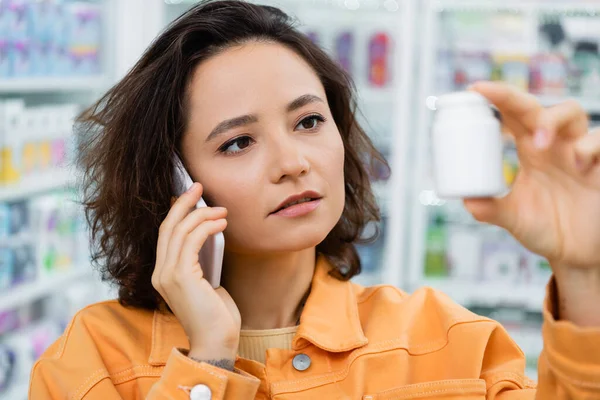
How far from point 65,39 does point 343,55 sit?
1300 mm

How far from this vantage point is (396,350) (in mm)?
1466

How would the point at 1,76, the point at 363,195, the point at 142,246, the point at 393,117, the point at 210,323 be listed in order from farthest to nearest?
the point at 393,117 → the point at 1,76 → the point at 363,195 → the point at 142,246 → the point at 210,323

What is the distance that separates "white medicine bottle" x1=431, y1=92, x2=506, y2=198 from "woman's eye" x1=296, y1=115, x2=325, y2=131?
0.55m

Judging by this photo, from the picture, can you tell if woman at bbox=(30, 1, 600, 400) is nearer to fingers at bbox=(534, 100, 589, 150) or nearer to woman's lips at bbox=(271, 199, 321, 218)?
woman's lips at bbox=(271, 199, 321, 218)

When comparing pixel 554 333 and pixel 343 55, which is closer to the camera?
pixel 554 333

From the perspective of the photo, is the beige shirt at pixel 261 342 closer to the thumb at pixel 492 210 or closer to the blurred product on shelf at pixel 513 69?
the thumb at pixel 492 210

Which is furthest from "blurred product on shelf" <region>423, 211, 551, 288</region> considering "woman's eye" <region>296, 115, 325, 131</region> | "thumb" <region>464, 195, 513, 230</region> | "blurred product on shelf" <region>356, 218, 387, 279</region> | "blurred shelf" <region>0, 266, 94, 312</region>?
"thumb" <region>464, 195, 513, 230</region>

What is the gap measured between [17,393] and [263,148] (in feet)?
7.34

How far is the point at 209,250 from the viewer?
4.69 ft

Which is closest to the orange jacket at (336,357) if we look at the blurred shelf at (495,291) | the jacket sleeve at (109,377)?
the jacket sleeve at (109,377)

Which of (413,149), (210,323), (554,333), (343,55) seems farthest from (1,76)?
(554,333)

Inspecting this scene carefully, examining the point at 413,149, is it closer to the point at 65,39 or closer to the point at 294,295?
the point at 65,39

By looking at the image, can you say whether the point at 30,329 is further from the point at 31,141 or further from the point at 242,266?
the point at 242,266

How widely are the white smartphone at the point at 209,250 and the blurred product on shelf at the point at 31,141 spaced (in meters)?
1.53
